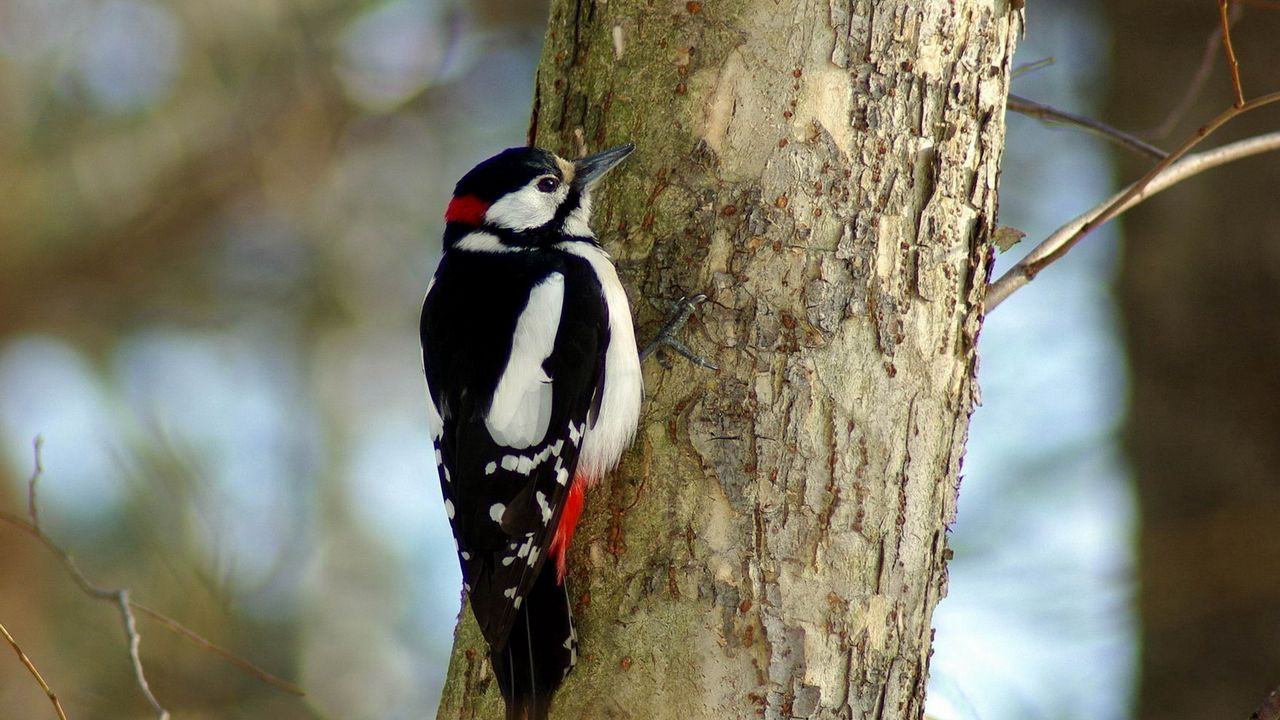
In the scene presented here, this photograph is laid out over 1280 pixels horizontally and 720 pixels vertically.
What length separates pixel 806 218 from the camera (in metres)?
2.27

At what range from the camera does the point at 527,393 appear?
2607 millimetres

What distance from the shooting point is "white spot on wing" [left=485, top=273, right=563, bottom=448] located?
101 inches

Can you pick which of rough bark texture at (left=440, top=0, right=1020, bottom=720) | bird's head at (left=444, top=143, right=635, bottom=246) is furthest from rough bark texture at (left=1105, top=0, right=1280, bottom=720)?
bird's head at (left=444, top=143, right=635, bottom=246)

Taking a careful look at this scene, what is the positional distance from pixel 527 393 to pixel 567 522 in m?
0.35

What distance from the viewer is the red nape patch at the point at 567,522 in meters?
2.33

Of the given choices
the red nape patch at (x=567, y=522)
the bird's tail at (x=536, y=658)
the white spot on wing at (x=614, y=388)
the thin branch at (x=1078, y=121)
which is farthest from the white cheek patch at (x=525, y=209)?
the thin branch at (x=1078, y=121)

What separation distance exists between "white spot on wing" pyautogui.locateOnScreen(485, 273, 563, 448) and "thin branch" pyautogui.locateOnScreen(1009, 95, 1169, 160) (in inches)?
50.4

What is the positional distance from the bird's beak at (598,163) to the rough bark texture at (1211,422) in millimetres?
2690

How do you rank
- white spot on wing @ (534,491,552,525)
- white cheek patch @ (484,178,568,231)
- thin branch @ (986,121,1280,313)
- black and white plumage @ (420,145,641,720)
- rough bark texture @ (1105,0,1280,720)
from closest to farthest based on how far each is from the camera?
1. black and white plumage @ (420,145,641,720)
2. white spot on wing @ (534,491,552,525)
3. thin branch @ (986,121,1280,313)
4. white cheek patch @ (484,178,568,231)
5. rough bark texture @ (1105,0,1280,720)

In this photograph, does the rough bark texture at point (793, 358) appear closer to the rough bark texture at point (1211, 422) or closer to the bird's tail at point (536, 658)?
the bird's tail at point (536, 658)

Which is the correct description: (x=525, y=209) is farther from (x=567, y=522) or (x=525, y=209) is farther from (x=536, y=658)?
(x=536, y=658)

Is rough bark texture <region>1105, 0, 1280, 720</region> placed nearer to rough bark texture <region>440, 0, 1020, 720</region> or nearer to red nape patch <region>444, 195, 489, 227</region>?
rough bark texture <region>440, 0, 1020, 720</region>

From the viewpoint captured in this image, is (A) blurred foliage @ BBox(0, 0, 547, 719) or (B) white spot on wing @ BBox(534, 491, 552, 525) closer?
(B) white spot on wing @ BBox(534, 491, 552, 525)

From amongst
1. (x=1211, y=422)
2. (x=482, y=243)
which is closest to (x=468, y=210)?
(x=482, y=243)
